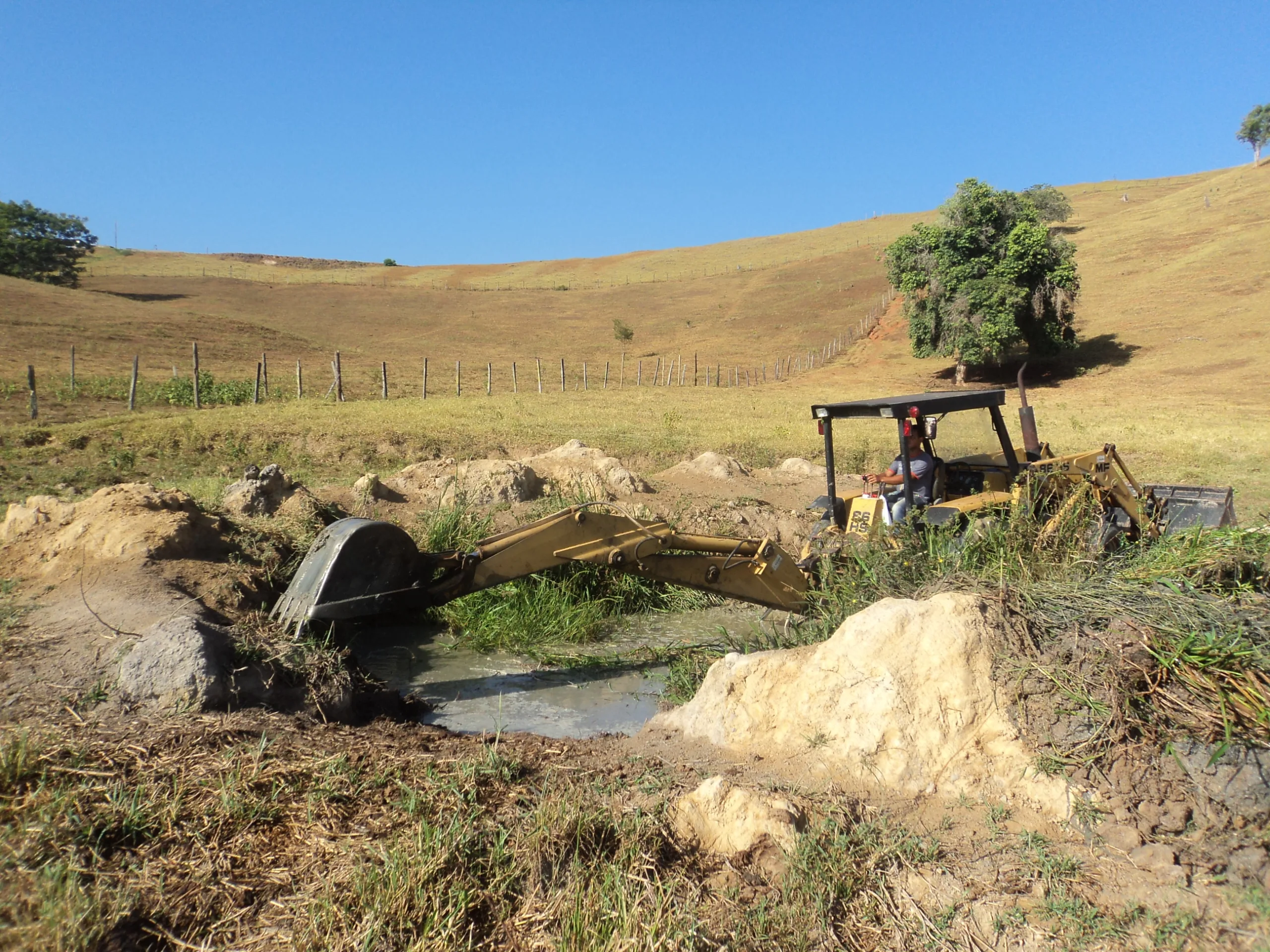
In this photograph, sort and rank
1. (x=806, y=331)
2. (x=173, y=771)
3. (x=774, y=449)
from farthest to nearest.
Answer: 1. (x=806, y=331)
2. (x=774, y=449)
3. (x=173, y=771)

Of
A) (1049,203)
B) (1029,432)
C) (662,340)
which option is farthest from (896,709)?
(1049,203)

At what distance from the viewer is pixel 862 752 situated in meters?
4.34

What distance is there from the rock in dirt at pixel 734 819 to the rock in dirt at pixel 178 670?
2634 millimetres

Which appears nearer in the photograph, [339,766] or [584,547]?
[339,766]

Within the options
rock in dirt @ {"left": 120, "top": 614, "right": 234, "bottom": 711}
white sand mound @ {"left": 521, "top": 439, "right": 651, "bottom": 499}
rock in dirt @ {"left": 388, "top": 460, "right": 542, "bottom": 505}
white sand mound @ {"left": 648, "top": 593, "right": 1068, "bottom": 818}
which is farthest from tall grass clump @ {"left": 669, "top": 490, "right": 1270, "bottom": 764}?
white sand mound @ {"left": 521, "top": 439, "right": 651, "bottom": 499}

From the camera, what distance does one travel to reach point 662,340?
5931cm

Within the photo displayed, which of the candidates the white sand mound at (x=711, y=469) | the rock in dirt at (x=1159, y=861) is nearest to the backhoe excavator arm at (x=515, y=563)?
the rock in dirt at (x=1159, y=861)

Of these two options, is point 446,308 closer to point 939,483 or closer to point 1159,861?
point 939,483

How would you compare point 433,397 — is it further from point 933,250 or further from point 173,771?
point 173,771

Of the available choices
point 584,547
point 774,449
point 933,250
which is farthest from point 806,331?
point 584,547

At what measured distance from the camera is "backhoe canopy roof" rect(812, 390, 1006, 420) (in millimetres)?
6473

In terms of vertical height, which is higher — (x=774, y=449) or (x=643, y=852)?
(x=774, y=449)

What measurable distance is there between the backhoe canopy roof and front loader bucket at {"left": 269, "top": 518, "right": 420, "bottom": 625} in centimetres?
304

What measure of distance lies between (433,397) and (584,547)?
23.8 m
